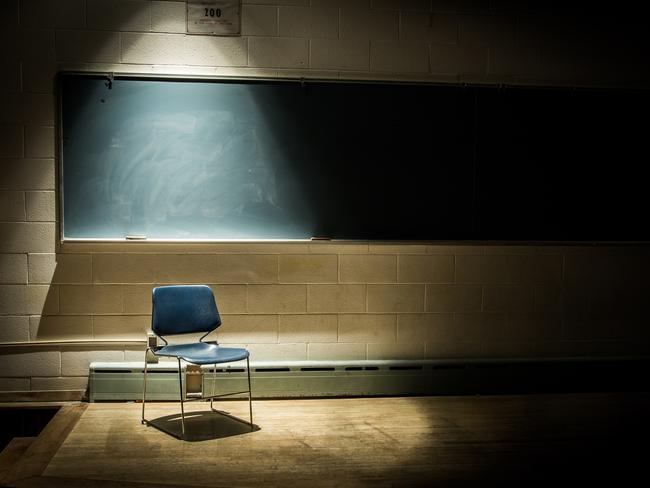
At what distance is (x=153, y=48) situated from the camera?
12.8ft

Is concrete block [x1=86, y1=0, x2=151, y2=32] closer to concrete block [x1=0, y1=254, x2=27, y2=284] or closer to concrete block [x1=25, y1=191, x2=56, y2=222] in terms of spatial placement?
concrete block [x1=25, y1=191, x2=56, y2=222]

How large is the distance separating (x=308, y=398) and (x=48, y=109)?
2558 mm

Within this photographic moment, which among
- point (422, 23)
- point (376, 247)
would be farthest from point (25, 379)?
point (422, 23)

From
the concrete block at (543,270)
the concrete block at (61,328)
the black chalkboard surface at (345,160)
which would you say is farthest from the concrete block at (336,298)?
the concrete block at (61,328)

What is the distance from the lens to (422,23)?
4.11 m

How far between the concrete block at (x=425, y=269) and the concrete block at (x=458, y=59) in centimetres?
131

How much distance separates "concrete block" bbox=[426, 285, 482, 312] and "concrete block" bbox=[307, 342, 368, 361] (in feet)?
1.86

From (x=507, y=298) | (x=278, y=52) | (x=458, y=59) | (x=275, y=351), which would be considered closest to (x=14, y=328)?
(x=275, y=351)

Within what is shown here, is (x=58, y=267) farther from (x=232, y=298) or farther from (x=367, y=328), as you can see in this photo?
(x=367, y=328)

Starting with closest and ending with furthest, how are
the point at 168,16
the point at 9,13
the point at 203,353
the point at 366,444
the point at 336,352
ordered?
the point at 366,444, the point at 203,353, the point at 9,13, the point at 168,16, the point at 336,352

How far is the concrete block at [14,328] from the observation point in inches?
153

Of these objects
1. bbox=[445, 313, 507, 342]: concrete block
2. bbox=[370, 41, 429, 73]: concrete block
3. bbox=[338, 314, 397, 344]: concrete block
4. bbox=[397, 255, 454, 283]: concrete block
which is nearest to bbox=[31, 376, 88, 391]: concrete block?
bbox=[338, 314, 397, 344]: concrete block

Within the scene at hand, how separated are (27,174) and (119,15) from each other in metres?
1.20

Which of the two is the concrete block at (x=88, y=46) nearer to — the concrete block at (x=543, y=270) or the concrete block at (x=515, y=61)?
the concrete block at (x=515, y=61)
